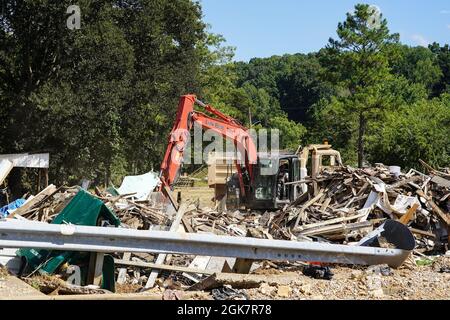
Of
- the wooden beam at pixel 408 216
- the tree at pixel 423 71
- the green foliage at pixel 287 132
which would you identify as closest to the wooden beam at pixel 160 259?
the wooden beam at pixel 408 216

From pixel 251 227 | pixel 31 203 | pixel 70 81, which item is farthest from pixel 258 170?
pixel 70 81

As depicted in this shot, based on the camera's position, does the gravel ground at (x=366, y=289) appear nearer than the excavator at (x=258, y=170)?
Yes

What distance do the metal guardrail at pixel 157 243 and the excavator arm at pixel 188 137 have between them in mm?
9788

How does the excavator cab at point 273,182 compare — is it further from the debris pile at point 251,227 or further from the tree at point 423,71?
the tree at point 423,71

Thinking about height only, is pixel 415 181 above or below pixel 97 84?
below

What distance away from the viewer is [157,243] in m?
6.96

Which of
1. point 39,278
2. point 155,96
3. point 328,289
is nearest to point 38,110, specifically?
point 155,96

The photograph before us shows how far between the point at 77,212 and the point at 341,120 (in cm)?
3831

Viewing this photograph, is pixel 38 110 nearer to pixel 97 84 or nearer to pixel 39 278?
pixel 97 84

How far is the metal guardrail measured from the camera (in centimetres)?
668

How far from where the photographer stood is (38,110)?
25375mm

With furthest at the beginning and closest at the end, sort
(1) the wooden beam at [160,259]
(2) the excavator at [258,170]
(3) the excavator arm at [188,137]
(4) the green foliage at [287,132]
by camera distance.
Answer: (4) the green foliage at [287,132] → (2) the excavator at [258,170] → (3) the excavator arm at [188,137] → (1) the wooden beam at [160,259]

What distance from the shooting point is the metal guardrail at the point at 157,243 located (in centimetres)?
668

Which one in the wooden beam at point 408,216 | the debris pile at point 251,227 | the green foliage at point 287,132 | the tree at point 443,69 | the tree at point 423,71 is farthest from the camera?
the tree at point 443,69
